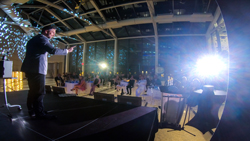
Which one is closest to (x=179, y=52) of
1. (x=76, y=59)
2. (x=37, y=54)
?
(x=37, y=54)

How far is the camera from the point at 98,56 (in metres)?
12.8

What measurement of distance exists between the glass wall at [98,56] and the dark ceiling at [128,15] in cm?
121

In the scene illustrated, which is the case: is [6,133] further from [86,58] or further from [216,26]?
[86,58]

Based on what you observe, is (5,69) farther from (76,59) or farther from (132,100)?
(76,59)

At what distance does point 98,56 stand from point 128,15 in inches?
232

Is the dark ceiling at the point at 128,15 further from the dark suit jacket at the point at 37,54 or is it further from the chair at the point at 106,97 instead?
the dark suit jacket at the point at 37,54

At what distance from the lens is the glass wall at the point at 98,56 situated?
39.8ft

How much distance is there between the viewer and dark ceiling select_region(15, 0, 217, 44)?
7.62 meters

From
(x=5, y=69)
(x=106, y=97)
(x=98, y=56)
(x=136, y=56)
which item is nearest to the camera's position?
(x=5, y=69)

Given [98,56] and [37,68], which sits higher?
[98,56]

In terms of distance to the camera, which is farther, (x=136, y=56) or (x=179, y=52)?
(x=136, y=56)

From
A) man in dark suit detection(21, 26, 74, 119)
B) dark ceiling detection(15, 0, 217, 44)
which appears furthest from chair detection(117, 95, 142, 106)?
dark ceiling detection(15, 0, 217, 44)

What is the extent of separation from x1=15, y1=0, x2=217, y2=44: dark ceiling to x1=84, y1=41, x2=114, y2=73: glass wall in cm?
121

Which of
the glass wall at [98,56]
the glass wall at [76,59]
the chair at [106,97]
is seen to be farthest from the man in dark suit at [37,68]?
the glass wall at [76,59]
